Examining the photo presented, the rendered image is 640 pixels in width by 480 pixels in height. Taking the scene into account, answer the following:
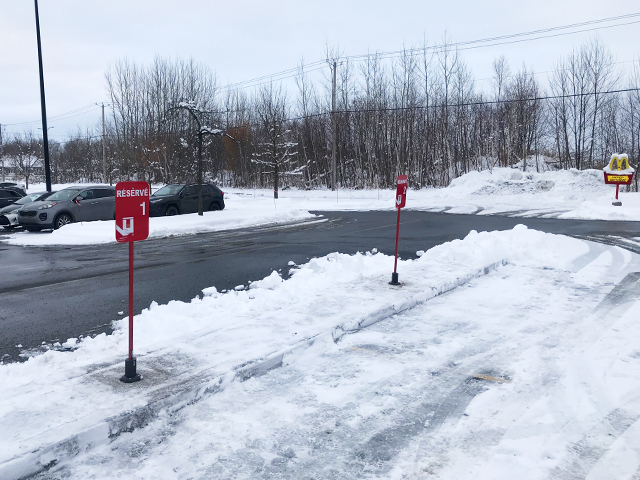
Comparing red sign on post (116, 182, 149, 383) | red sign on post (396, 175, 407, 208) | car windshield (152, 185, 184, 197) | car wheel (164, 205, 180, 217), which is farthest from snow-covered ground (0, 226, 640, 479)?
car windshield (152, 185, 184, 197)

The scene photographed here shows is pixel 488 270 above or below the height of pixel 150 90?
below

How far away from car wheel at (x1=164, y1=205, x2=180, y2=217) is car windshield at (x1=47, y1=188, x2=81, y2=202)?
3.43 metres

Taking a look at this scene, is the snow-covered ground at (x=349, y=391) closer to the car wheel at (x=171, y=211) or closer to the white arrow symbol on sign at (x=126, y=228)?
the white arrow symbol on sign at (x=126, y=228)

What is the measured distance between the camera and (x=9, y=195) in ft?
78.9

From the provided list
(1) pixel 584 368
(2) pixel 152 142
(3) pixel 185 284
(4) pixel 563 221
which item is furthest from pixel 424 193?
(1) pixel 584 368

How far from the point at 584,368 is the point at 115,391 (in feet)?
13.9

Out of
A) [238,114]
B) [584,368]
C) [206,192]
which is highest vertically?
[238,114]

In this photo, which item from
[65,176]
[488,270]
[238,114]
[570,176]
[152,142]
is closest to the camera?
[488,270]

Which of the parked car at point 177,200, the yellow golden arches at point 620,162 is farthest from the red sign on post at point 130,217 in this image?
the yellow golden arches at point 620,162

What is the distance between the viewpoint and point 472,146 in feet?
154

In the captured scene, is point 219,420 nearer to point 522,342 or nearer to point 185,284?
point 522,342

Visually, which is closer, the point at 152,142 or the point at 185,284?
the point at 185,284

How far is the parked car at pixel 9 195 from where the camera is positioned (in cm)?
2369

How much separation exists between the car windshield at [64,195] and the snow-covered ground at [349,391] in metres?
13.5
